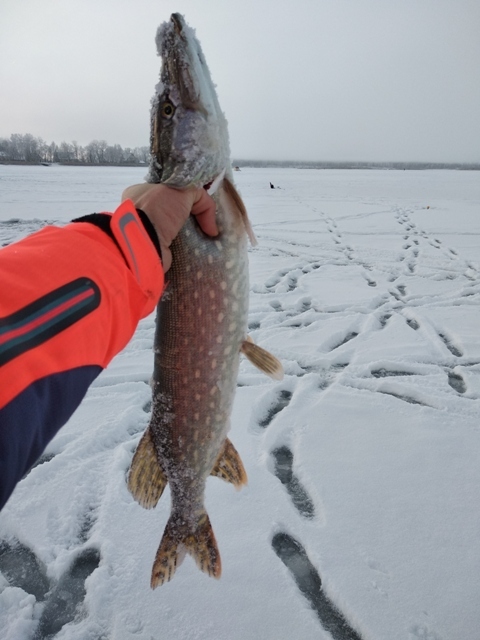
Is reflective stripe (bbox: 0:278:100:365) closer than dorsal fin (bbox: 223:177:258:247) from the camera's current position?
Yes

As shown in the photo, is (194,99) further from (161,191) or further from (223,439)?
(223,439)

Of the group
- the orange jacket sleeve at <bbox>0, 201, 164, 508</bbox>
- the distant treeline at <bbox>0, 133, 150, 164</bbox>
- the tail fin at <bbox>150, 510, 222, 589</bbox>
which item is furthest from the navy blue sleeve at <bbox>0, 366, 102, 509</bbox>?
the distant treeline at <bbox>0, 133, 150, 164</bbox>

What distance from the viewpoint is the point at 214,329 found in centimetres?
162

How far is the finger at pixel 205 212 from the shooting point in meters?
1.50

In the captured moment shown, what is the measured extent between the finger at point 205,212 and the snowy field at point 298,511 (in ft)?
4.65

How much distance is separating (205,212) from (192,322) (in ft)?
1.33

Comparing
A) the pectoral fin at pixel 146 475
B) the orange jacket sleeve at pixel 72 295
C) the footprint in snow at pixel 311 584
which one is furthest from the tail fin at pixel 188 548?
the orange jacket sleeve at pixel 72 295

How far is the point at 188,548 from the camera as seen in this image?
169cm

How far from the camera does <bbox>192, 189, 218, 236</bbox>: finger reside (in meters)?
1.50

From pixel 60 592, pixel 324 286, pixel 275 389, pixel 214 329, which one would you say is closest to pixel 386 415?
pixel 275 389

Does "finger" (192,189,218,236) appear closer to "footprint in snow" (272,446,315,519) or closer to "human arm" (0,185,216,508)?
"human arm" (0,185,216,508)

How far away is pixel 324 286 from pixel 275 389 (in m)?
2.87

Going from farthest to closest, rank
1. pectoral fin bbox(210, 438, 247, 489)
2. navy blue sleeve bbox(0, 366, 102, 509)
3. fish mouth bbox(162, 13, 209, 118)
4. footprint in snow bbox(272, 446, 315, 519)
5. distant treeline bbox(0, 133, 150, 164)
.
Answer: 1. distant treeline bbox(0, 133, 150, 164)
2. footprint in snow bbox(272, 446, 315, 519)
3. pectoral fin bbox(210, 438, 247, 489)
4. fish mouth bbox(162, 13, 209, 118)
5. navy blue sleeve bbox(0, 366, 102, 509)

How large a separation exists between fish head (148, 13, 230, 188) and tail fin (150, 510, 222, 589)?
1318mm
